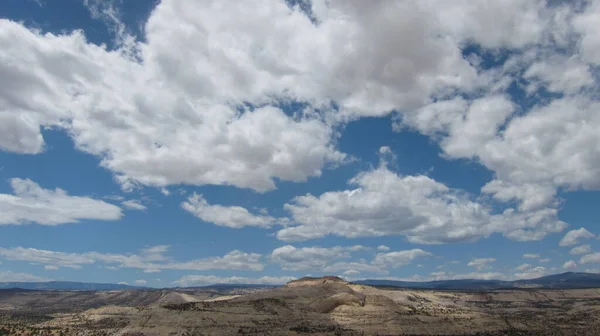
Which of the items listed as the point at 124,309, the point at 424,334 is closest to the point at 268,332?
the point at 424,334

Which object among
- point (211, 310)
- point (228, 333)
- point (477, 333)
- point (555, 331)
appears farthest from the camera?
point (555, 331)

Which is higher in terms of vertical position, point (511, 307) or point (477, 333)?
point (511, 307)

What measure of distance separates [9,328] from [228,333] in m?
48.2

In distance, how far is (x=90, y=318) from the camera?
122375 millimetres

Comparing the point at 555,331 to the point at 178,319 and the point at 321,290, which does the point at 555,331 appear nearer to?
the point at 321,290

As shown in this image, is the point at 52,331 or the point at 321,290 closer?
the point at 52,331

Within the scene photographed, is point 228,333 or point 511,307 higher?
point 511,307

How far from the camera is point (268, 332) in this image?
246ft

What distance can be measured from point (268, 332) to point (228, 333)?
21.2 ft

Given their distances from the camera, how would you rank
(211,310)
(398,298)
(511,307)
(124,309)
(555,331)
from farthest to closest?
(511,307)
(398,298)
(124,309)
(555,331)
(211,310)

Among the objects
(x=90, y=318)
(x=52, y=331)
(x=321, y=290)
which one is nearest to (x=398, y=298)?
(x=321, y=290)

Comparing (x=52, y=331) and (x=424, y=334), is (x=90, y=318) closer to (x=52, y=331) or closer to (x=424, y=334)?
(x=52, y=331)

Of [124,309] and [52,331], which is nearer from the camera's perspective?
[52,331]

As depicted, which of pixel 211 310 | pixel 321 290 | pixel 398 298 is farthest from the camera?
pixel 398 298
